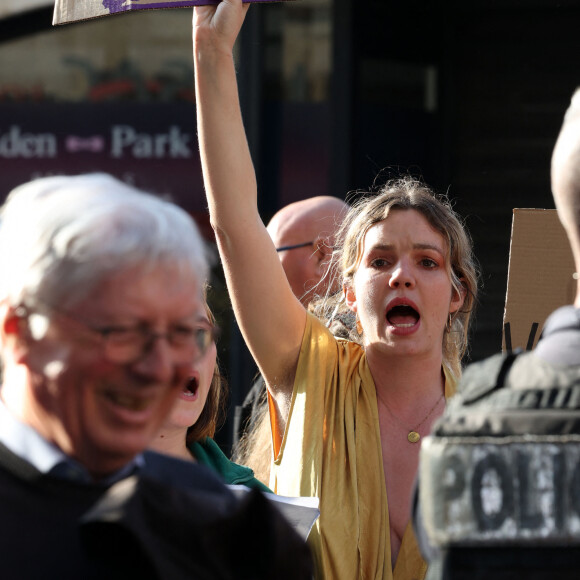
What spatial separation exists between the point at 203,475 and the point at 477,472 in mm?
363

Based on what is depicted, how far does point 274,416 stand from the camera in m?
2.75

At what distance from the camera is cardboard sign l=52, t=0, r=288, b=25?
7.68 ft

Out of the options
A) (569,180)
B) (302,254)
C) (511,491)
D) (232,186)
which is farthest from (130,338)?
(302,254)

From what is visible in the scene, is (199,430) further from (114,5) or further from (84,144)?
(84,144)

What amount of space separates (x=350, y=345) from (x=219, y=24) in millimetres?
880

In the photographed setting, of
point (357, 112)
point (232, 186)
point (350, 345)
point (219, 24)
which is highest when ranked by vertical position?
point (219, 24)

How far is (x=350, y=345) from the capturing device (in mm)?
2887

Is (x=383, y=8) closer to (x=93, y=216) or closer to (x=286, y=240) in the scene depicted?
(x=286, y=240)

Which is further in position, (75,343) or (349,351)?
(349,351)

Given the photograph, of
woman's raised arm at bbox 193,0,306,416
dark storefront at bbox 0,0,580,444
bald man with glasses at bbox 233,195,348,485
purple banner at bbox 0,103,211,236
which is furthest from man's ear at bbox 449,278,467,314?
purple banner at bbox 0,103,211,236

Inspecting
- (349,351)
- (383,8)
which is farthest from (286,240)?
(383,8)

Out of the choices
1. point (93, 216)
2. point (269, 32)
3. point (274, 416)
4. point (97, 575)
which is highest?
point (269, 32)

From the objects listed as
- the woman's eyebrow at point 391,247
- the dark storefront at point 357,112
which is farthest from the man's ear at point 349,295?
the dark storefront at point 357,112

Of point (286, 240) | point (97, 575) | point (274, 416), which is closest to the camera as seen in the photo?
point (97, 575)
